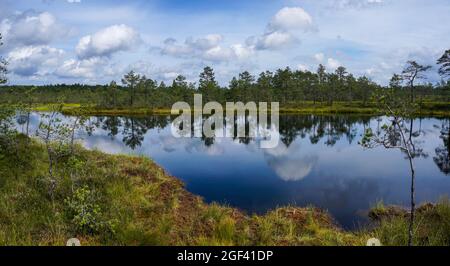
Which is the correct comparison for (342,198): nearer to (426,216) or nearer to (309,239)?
(426,216)

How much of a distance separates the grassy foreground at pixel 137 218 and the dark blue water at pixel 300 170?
2360 mm

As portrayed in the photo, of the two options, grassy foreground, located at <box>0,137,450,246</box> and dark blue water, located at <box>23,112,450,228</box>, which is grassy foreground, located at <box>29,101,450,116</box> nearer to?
dark blue water, located at <box>23,112,450,228</box>

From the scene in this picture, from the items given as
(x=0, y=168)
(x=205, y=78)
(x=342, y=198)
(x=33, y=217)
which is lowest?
(x=342, y=198)

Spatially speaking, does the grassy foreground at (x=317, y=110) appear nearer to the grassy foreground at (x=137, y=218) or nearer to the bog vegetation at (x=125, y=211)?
the bog vegetation at (x=125, y=211)

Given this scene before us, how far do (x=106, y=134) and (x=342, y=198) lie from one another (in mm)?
36321

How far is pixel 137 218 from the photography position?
12.4m

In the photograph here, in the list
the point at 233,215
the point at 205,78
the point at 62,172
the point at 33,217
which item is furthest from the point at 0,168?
the point at 205,78

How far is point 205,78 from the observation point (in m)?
119

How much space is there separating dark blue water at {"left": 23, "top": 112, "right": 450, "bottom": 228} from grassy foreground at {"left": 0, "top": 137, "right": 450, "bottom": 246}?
2.36 metres

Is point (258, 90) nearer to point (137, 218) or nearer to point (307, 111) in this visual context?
point (307, 111)

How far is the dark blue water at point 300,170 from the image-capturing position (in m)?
18.0

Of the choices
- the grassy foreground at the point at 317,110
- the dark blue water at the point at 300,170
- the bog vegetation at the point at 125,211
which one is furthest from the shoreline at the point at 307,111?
the bog vegetation at the point at 125,211

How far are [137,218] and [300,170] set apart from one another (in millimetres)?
15513
